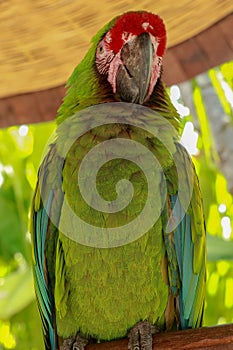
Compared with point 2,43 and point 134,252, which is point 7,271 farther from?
point 134,252

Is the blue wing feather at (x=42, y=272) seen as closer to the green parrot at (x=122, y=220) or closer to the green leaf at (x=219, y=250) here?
the green parrot at (x=122, y=220)

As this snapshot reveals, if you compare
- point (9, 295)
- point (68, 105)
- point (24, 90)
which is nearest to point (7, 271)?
point (9, 295)

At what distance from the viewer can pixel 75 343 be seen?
121cm

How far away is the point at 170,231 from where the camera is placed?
1.21m

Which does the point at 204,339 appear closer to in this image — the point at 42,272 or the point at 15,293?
the point at 42,272

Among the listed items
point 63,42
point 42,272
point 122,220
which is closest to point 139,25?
point 63,42

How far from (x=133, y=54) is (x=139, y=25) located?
6 cm

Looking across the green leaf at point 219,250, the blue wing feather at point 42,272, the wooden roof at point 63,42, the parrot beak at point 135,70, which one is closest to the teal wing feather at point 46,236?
the blue wing feather at point 42,272

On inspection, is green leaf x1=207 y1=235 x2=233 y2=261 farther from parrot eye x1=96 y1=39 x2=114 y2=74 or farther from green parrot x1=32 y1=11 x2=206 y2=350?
parrot eye x1=96 y1=39 x2=114 y2=74

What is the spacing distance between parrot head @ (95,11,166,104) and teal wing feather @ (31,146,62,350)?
0.19 m

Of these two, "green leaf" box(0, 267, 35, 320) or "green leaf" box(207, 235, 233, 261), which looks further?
"green leaf" box(0, 267, 35, 320)

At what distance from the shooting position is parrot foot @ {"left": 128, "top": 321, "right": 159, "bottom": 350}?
1.10 metres

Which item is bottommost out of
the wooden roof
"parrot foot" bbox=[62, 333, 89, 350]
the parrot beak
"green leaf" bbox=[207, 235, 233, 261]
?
"parrot foot" bbox=[62, 333, 89, 350]

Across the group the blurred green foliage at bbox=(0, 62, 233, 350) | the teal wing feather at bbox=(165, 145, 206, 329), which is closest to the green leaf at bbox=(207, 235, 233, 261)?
the blurred green foliage at bbox=(0, 62, 233, 350)
